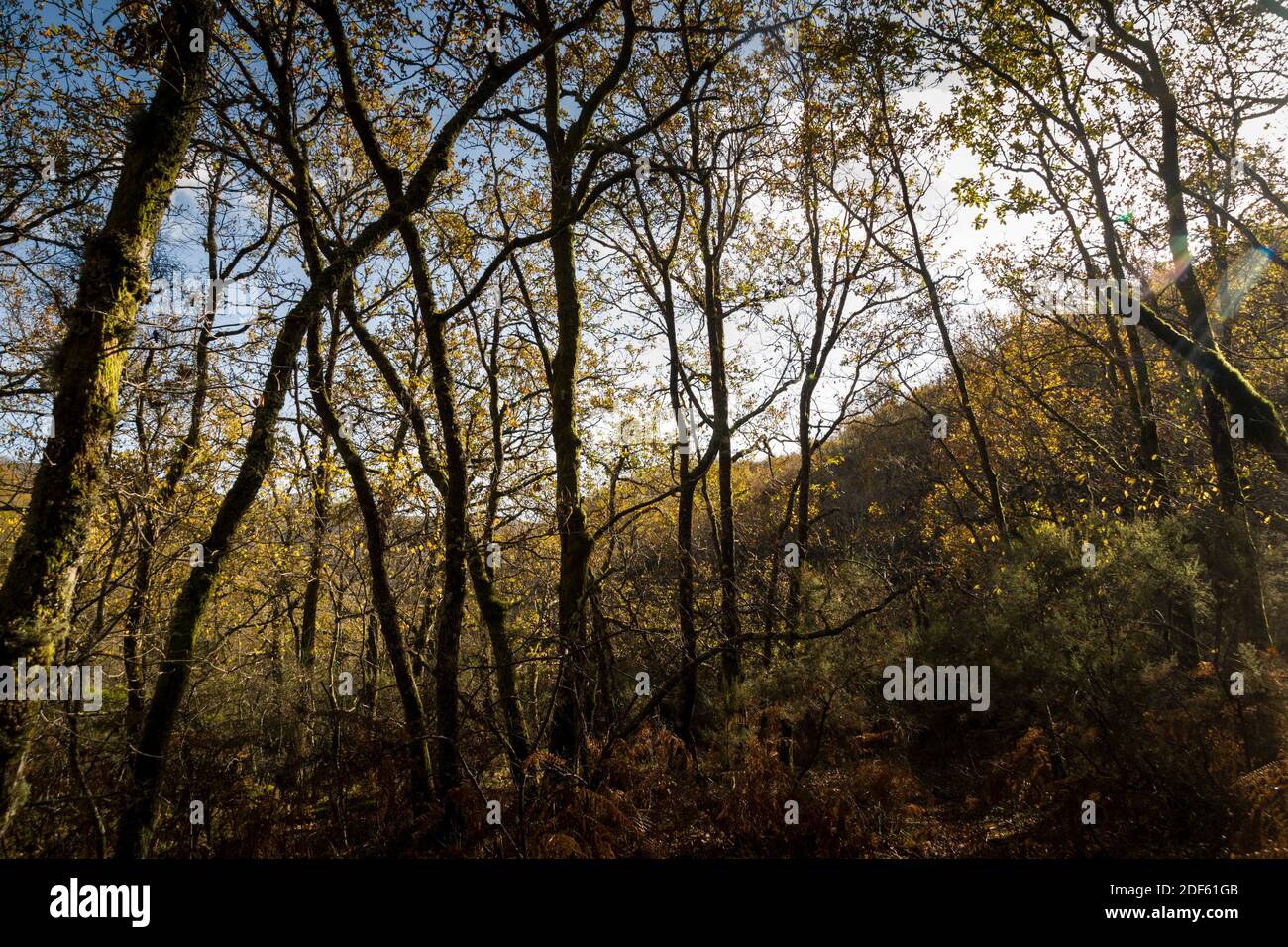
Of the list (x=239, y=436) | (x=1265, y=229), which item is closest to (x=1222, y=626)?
(x=1265, y=229)

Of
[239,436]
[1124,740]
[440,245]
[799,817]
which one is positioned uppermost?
[440,245]

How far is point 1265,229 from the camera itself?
1048cm

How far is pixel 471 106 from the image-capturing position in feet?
16.8

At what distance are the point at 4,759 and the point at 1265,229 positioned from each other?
17.1 metres

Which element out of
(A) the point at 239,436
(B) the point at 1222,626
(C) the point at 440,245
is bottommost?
(B) the point at 1222,626

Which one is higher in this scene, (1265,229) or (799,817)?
(1265,229)

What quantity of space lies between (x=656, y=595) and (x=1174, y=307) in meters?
13.7

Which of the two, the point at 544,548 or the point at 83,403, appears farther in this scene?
the point at 544,548
